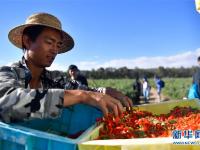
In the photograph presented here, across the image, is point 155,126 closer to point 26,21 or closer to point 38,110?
point 38,110

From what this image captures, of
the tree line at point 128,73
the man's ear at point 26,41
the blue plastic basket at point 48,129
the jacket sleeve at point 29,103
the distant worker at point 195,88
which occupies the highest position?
the tree line at point 128,73

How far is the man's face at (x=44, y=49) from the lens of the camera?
3553mm

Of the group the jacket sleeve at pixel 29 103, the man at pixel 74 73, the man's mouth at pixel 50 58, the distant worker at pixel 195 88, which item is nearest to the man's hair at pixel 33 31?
the man's mouth at pixel 50 58

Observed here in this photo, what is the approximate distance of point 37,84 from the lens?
386 cm

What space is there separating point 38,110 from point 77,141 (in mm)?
391

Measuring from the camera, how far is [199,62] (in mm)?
8953

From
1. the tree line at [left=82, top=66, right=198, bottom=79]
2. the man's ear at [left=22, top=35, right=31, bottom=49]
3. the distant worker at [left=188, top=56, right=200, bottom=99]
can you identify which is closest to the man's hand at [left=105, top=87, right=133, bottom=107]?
the man's ear at [left=22, top=35, right=31, bottom=49]

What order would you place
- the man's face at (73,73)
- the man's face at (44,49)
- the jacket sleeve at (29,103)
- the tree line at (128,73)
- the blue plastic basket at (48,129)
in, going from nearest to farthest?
the blue plastic basket at (48,129)
the jacket sleeve at (29,103)
the man's face at (44,49)
the man's face at (73,73)
the tree line at (128,73)

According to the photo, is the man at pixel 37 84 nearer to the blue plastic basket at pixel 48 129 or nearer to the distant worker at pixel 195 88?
the blue plastic basket at pixel 48 129

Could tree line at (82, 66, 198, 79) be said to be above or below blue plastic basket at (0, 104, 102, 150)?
above

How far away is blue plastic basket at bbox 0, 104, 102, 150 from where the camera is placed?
256 centimetres

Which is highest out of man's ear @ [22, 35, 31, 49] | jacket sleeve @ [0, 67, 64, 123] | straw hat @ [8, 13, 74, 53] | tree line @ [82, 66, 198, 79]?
tree line @ [82, 66, 198, 79]

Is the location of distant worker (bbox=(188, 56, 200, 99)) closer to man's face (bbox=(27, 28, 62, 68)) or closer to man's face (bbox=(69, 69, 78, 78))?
man's face (bbox=(69, 69, 78, 78))

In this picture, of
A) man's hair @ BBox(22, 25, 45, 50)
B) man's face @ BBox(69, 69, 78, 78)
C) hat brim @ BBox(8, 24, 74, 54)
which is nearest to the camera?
man's hair @ BBox(22, 25, 45, 50)
